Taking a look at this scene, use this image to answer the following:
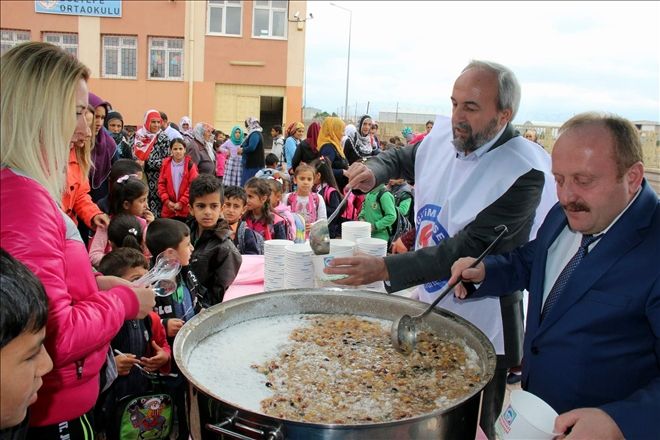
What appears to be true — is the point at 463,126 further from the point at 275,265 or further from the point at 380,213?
the point at 380,213

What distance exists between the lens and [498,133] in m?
1.92

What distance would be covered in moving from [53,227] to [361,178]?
1282 mm

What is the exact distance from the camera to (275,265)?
2195 millimetres

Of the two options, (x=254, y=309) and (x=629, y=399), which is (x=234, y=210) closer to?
(x=254, y=309)

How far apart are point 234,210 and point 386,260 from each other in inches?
70.2

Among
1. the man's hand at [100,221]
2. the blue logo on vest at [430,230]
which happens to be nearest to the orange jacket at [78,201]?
the man's hand at [100,221]

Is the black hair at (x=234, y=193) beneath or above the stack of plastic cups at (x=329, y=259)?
above

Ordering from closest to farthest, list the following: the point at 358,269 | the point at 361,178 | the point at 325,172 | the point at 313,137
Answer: the point at 358,269, the point at 361,178, the point at 325,172, the point at 313,137

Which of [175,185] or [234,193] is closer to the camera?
[234,193]

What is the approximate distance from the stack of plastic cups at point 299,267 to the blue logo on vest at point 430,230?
1.39 feet

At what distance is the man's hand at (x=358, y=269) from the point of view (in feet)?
5.29

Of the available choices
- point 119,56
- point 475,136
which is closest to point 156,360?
point 475,136

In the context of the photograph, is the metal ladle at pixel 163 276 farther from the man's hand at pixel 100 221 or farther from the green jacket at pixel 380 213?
the green jacket at pixel 380 213

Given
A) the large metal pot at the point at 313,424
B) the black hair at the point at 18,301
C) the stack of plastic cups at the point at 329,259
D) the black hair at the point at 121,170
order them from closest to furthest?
1. the black hair at the point at 18,301
2. the large metal pot at the point at 313,424
3. the stack of plastic cups at the point at 329,259
4. the black hair at the point at 121,170
